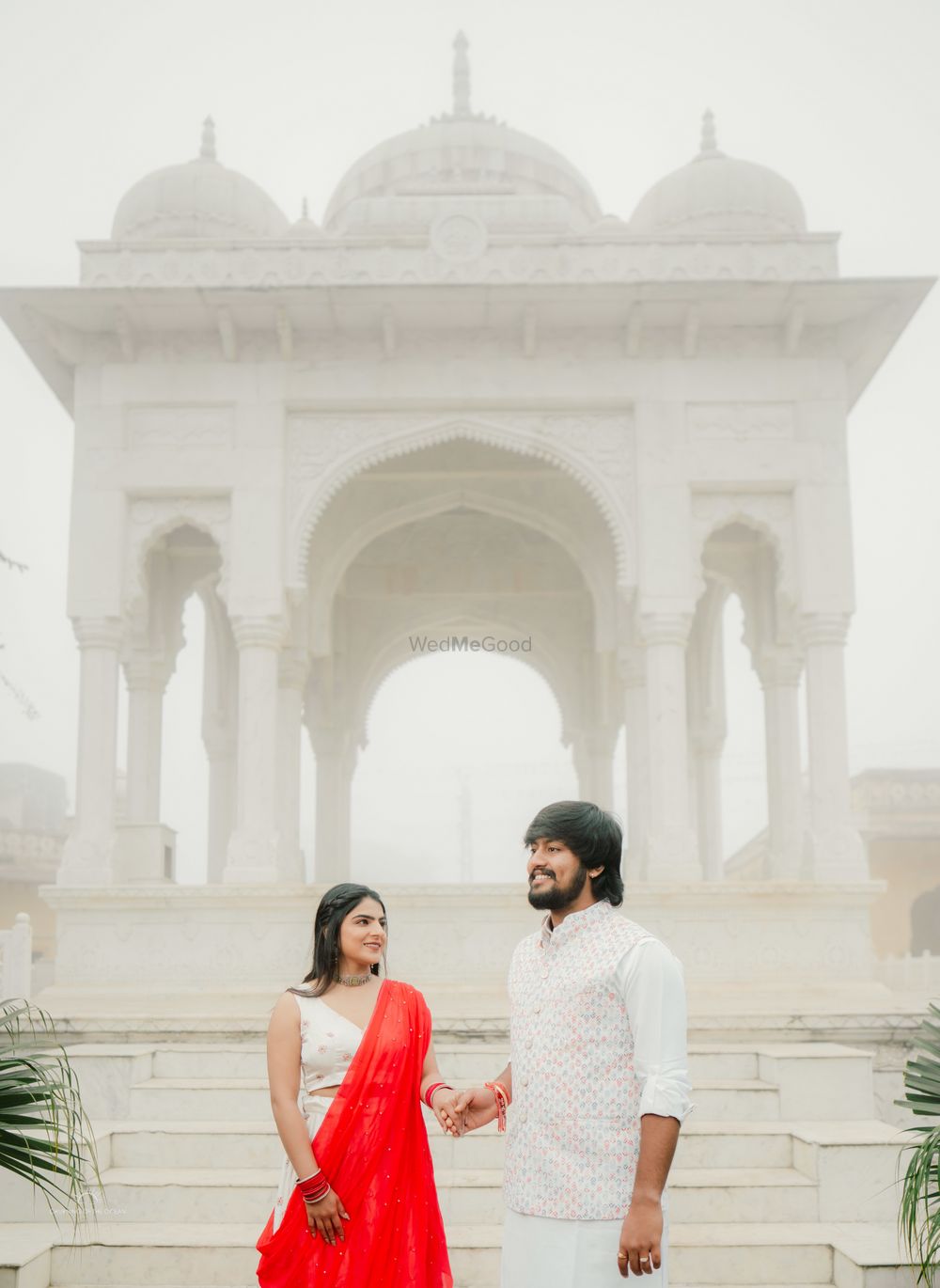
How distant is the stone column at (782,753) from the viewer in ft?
44.4

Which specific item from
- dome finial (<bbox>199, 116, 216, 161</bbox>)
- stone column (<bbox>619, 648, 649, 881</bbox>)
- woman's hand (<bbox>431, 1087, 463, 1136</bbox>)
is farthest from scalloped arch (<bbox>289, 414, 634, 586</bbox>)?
woman's hand (<bbox>431, 1087, 463, 1136</bbox>)

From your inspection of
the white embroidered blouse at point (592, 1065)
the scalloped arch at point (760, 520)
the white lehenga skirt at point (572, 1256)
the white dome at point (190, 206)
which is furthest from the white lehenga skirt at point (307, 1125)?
the white dome at point (190, 206)

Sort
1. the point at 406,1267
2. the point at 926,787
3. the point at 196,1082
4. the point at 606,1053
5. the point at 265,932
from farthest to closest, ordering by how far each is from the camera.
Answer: the point at 926,787 < the point at 265,932 < the point at 196,1082 < the point at 406,1267 < the point at 606,1053

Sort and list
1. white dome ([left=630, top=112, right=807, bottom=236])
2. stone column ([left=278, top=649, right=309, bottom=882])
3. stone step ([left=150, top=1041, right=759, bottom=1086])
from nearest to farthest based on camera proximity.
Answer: stone step ([left=150, top=1041, right=759, bottom=1086]) < white dome ([left=630, top=112, right=807, bottom=236]) < stone column ([left=278, top=649, right=309, bottom=882])

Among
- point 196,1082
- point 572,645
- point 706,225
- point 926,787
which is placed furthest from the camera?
point 926,787

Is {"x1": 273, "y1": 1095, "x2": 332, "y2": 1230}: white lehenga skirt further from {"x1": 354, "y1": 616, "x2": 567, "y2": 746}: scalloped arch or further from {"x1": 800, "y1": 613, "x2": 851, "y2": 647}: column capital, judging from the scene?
{"x1": 354, "y1": 616, "x2": 567, "y2": 746}: scalloped arch

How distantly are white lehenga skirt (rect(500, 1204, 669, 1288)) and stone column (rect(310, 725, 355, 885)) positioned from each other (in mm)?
14055

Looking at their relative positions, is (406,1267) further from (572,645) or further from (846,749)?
(572,645)

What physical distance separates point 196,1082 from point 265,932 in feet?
10.9

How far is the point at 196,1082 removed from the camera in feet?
21.3

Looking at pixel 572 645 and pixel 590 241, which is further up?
pixel 590 241

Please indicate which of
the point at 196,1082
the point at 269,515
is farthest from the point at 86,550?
the point at 196,1082

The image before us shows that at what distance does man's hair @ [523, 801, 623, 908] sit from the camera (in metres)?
3.01

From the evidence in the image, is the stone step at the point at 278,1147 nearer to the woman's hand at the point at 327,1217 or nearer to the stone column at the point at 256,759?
the woman's hand at the point at 327,1217
